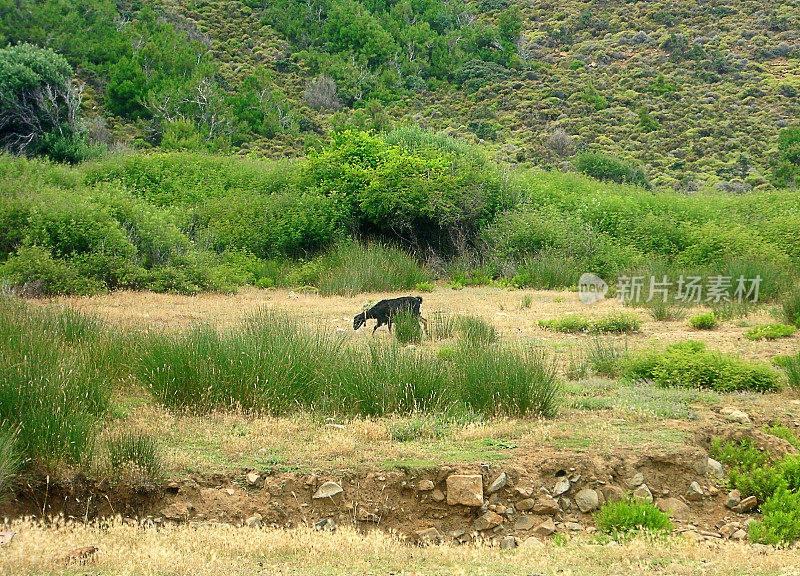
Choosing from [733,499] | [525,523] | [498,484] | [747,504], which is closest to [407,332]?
[498,484]

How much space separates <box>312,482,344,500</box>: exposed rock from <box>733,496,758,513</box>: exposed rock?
3285 mm

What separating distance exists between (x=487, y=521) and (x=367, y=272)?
12007mm

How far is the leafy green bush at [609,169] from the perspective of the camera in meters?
34.9

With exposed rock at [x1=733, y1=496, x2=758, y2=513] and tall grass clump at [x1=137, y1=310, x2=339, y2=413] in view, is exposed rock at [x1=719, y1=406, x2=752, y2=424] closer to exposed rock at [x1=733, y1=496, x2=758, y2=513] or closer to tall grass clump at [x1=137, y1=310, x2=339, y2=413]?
exposed rock at [x1=733, y1=496, x2=758, y2=513]

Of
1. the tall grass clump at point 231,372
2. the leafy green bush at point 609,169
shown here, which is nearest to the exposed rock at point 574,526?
the tall grass clump at point 231,372

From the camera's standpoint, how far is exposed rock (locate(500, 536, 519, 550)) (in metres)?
5.31

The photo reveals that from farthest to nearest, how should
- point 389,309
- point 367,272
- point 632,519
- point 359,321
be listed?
1. point 367,272
2. point 359,321
3. point 389,309
4. point 632,519

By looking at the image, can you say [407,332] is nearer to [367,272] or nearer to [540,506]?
[540,506]

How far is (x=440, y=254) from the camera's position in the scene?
876 inches

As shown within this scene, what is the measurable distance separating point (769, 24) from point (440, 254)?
1506 inches

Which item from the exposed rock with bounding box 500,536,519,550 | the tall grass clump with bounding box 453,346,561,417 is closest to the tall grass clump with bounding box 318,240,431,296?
the tall grass clump with bounding box 453,346,561,417

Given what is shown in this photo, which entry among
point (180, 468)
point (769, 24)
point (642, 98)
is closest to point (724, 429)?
point (180, 468)

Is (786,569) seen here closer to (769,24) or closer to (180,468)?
(180,468)

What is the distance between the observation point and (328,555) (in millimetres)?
4684
